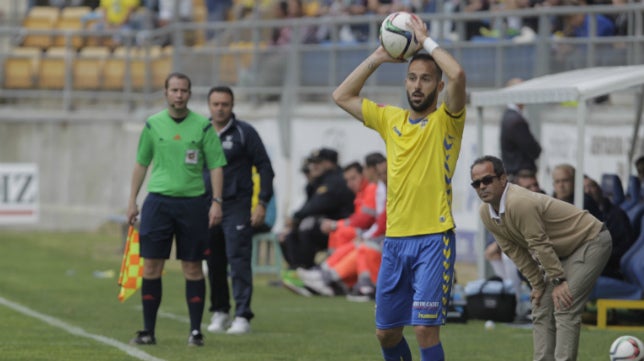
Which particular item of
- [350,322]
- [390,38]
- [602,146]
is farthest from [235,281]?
[602,146]

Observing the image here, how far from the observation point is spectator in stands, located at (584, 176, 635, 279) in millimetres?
14289

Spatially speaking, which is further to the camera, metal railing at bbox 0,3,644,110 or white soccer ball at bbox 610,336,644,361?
metal railing at bbox 0,3,644,110

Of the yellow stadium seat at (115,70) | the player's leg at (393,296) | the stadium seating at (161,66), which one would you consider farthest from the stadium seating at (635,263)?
the yellow stadium seat at (115,70)

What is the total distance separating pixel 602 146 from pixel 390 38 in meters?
9.32

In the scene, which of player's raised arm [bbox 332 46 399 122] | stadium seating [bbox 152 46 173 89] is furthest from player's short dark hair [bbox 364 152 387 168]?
stadium seating [bbox 152 46 173 89]

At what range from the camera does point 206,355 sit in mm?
11266

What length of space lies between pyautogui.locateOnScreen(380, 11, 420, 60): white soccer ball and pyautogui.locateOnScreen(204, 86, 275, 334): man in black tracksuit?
14.7 ft

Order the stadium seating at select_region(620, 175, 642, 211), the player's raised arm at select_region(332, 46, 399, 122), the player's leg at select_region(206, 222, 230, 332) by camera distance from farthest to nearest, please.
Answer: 1. the stadium seating at select_region(620, 175, 642, 211)
2. the player's leg at select_region(206, 222, 230, 332)
3. the player's raised arm at select_region(332, 46, 399, 122)

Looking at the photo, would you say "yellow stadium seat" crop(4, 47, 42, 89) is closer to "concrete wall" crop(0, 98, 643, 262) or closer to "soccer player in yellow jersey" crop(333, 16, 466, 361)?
"concrete wall" crop(0, 98, 643, 262)

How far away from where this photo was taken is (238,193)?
13.5m

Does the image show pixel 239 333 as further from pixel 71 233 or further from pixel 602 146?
pixel 71 233

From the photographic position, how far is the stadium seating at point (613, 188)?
15.3 metres

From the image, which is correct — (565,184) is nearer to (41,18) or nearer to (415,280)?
(415,280)

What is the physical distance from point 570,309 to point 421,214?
66.4 inches
